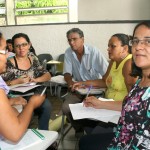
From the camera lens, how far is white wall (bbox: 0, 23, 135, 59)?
225 inches

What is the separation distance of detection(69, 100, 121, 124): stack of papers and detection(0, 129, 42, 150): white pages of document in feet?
1.37

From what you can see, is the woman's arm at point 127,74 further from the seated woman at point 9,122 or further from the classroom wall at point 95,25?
the classroom wall at point 95,25

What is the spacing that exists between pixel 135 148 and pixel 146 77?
422 millimetres

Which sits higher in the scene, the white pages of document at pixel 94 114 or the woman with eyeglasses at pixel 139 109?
the woman with eyeglasses at pixel 139 109

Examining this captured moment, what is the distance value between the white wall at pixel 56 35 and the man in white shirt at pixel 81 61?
251 centimetres

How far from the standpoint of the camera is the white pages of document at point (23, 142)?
4.19 ft

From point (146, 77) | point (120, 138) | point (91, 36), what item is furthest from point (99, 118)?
point (91, 36)

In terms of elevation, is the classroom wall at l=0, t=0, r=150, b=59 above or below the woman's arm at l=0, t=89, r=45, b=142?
above

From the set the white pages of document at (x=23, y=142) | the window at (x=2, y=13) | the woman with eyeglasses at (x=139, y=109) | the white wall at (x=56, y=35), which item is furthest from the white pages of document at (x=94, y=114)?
the window at (x=2, y=13)

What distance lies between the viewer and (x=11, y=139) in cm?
123

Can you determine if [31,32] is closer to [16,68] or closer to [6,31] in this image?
[6,31]

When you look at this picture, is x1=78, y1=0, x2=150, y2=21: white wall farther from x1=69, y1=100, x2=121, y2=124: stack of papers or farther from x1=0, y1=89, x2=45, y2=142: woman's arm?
x1=0, y1=89, x2=45, y2=142: woman's arm

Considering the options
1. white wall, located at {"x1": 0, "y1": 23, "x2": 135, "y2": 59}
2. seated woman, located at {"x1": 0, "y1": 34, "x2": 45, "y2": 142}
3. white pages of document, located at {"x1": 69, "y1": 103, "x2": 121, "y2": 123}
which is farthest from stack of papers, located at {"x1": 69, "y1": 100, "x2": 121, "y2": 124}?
white wall, located at {"x1": 0, "y1": 23, "x2": 135, "y2": 59}

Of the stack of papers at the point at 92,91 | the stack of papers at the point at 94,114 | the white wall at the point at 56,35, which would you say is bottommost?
the stack of papers at the point at 92,91
